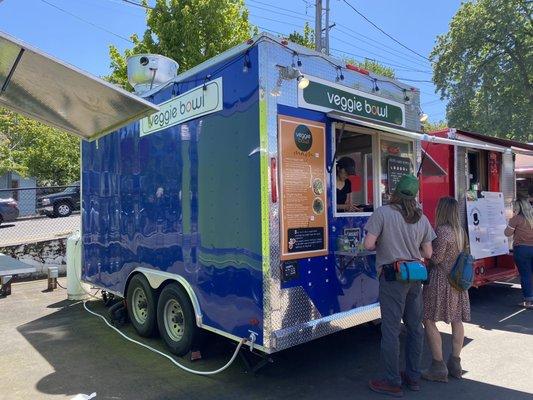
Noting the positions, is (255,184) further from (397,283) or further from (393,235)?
(397,283)

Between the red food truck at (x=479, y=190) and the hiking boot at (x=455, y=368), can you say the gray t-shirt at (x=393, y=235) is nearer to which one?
the hiking boot at (x=455, y=368)

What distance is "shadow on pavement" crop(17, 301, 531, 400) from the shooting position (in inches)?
163

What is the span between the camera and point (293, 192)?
419 cm

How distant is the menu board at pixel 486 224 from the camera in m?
7.04

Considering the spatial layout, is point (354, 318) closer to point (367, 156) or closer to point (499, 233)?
point (367, 156)

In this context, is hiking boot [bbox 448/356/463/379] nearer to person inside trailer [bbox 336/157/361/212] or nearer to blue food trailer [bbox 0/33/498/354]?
blue food trailer [bbox 0/33/498/354]

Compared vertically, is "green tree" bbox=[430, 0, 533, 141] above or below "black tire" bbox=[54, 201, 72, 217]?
above

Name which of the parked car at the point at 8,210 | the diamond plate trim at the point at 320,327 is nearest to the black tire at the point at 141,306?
the diamond plate trim at the point at 320,327

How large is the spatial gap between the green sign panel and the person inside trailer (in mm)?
600

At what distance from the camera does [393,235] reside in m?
4.04

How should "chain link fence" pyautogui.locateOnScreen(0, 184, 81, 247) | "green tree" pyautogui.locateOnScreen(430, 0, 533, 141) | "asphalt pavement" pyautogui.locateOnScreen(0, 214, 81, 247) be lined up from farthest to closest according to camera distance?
"green tree" pyautogui.locateOnScreen(430, 0, 533, 141)
"chain link fence" pyautogui.locateOnScreen(0, 184, 81, 247)
"asphalt pavement" pyautogui.locateOnScreen(0, 214, 81, 247)

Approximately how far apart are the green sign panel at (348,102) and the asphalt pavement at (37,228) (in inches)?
426

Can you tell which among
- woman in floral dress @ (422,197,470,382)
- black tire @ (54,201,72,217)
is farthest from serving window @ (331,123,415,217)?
black tire @ (54,201,72,217)

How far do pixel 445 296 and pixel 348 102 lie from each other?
2138 mm
